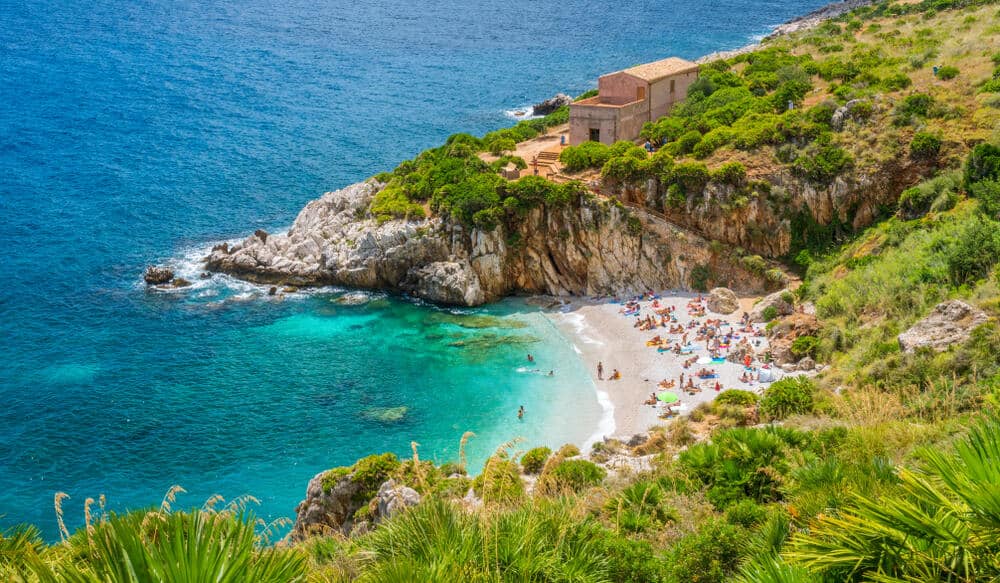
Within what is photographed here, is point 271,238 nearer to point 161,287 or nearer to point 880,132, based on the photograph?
point 161,287

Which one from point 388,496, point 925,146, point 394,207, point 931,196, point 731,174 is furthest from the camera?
point 394,207

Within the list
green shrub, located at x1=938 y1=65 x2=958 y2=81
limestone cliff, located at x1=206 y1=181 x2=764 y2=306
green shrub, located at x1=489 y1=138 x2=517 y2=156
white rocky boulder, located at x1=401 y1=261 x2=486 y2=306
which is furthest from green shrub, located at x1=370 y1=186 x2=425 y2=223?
green shrub, located at x1=938 y1=65 x2=958 y2=81

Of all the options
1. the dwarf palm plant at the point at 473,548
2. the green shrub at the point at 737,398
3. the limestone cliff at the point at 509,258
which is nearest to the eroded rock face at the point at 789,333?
the green shrub at the point at 737,398

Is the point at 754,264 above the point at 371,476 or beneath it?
above

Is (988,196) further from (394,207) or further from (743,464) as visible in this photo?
(394,207)

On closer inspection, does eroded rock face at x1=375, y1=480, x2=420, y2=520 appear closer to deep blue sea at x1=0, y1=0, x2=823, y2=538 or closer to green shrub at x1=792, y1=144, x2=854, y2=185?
deep blue sea at x1=0, y1=0, x2=823, y2=538

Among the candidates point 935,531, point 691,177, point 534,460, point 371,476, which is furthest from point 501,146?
point 935,531

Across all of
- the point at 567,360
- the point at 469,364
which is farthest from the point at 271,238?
the point at 567,360
